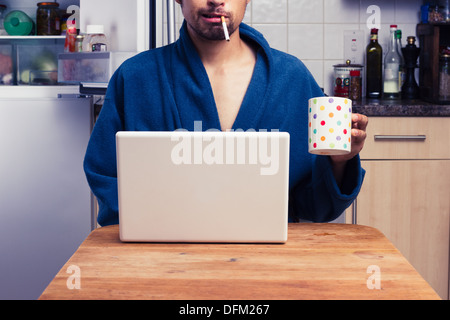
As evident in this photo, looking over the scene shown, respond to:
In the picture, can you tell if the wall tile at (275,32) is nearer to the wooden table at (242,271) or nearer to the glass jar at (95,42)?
the glass jar at (95,42)

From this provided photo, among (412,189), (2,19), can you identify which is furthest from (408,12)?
(2,19)

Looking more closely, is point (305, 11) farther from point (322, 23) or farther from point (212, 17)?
point (212, 17)

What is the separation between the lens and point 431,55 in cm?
256

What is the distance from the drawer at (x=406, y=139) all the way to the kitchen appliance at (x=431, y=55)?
0.18 metres

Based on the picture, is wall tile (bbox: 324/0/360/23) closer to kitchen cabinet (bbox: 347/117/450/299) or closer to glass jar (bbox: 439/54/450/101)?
glass jar (bbox: 439/54/450/101)

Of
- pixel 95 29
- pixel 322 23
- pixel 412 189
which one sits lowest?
pixel 412 189

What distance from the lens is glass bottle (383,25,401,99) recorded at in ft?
8.85

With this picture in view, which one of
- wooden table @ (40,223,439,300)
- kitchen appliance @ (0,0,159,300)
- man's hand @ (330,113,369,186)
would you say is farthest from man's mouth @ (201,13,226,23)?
kitchen appliance @ (0,0,159,300)

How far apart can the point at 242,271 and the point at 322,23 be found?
2.21m

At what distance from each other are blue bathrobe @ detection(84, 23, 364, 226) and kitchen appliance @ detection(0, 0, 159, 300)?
2.81 ft

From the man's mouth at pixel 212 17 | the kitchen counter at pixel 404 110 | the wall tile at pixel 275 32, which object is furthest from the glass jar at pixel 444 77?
the man's mouth at pixel 212 17

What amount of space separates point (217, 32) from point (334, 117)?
532 mm

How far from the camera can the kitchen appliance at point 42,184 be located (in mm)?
2279
